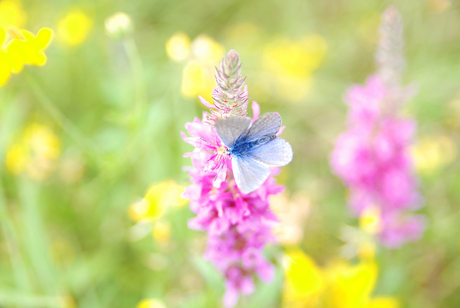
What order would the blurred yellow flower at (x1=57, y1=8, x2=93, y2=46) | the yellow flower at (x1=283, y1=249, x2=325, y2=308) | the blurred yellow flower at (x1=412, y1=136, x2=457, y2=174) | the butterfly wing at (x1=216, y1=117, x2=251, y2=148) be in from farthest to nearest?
the blurred yellow flower at (x1=57, y1=8, x2=93, y2=46) → the blurred yellow flower at (x1=412, y1=136, x2=457, y2=174) → the yellow flower at (x1=283, y1=249, x2=325, y2=308) → the butterfly wing at (x1=216, y1=117, x2=251, y2=148)

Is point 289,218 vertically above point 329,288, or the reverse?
point 289,218

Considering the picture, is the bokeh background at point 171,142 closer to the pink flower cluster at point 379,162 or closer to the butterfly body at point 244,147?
the pink flower cluster at point 379,162

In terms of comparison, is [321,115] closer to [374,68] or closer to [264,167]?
[374,68]

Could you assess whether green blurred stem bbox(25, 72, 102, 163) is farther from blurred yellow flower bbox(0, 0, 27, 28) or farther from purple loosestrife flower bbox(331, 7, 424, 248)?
blurred yellow flower bbox(0, 0, 27, 28)

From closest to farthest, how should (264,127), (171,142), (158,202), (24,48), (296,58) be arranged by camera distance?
(264,127) < (24,48) < (158,202) < (171,142) < (296,58)

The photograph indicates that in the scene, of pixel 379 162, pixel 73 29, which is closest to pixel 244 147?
pixel 379 162

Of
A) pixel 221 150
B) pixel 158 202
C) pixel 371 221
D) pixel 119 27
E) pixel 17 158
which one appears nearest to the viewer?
pixel 221 150

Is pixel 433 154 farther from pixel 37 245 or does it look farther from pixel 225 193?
pixel 37 245

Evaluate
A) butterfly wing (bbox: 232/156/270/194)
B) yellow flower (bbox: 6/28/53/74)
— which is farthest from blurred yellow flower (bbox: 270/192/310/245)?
yellow flower (bbox: 6/28/53/74)

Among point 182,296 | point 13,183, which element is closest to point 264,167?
point 182,296
